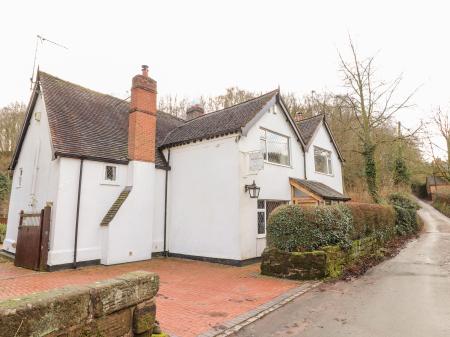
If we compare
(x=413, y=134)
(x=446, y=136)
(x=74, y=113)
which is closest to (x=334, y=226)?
(x=74, y=113)

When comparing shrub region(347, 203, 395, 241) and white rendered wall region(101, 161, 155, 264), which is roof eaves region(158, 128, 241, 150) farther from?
shrub region(347, 203, 395, 241)

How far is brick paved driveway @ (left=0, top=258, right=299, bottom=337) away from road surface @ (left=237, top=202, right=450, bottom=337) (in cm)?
92

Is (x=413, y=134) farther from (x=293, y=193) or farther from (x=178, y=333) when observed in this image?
(x=178, y=333)

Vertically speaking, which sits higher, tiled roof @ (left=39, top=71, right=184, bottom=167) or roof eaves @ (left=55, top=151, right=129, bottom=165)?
tiled roof @ (left=39, top=71, right=184, bottom=167)

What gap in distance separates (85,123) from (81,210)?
14.3ft

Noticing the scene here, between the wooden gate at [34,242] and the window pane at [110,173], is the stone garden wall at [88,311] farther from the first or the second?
the window pane at [110,173]

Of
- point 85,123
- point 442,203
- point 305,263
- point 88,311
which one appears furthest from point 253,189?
point 442,203

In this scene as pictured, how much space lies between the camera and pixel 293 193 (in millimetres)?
16062

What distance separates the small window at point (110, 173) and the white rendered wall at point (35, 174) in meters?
1.95

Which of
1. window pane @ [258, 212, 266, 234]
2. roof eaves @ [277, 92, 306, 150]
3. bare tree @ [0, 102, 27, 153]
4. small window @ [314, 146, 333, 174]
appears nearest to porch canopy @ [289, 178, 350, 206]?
roof eaves @ [277, 92, 306, 150]

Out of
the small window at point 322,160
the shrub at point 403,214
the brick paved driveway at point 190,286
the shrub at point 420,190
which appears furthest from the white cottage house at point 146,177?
the shrub at point 420,190

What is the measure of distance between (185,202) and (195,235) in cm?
166

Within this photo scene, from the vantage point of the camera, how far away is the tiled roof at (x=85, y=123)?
41.0 ft

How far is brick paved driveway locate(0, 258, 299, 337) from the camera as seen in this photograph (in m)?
6.33
